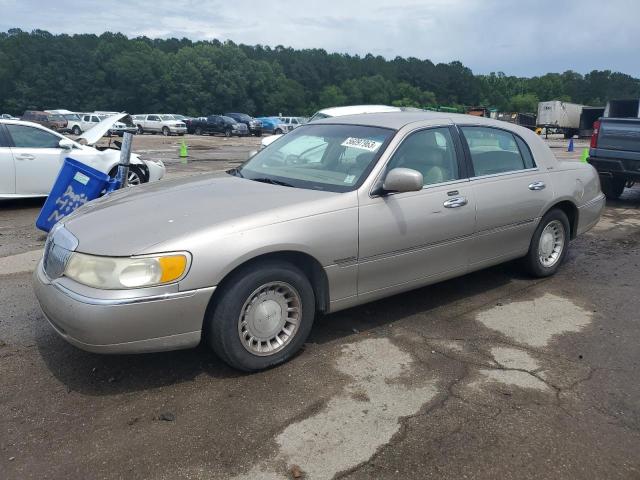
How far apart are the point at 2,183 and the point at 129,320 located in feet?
22.2

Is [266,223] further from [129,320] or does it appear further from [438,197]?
[438,197]

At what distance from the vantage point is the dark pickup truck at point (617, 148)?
9117 millimetres

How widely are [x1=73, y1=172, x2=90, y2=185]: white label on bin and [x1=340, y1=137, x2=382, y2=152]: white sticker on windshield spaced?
304cm

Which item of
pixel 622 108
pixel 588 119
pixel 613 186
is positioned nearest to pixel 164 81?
pixel 588 119

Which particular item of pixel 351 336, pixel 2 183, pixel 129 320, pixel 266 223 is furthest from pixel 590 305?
pixel 2 183

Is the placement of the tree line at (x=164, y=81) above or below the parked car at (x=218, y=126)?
above

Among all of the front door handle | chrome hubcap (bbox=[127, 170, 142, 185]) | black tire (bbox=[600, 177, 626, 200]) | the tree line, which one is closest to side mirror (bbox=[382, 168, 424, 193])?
the front door handle

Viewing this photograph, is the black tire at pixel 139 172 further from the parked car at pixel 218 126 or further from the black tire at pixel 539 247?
the parked car at pixel 218 126

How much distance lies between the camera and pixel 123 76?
3819 inches

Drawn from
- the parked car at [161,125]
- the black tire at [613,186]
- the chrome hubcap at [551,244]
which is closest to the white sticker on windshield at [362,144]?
the chrome hubcap at [551,244]

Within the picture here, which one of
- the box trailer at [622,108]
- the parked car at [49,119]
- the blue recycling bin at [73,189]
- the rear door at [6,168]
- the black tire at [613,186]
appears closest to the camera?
the blue recycling bin at [73,189]

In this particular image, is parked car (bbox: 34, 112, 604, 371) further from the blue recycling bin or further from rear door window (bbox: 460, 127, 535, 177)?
the blue recycling bin

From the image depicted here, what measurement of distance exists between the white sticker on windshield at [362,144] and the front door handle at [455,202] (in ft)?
2.27

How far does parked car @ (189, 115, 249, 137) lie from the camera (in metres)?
42.6
